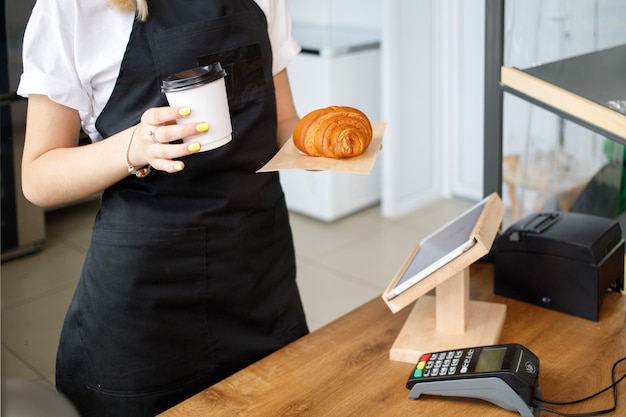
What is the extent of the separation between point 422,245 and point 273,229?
294mm

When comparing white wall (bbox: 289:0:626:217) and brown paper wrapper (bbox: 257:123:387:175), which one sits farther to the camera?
white wall (bbox: 289:0:626:217)

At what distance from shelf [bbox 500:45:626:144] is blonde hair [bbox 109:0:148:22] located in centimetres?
66

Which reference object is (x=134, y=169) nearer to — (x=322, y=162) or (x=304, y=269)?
(x=322, y=162)

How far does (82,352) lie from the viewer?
1399mm

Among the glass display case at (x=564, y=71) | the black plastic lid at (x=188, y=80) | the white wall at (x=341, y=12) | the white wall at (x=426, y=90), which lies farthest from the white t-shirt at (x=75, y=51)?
the white wall at (x=341, y=12)

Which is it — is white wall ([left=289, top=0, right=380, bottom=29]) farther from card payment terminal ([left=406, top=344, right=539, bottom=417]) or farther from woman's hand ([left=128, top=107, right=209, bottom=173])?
card payment terminal ([left=406, top=344, right=539, bottom=417])

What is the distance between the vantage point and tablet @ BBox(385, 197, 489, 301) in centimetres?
117

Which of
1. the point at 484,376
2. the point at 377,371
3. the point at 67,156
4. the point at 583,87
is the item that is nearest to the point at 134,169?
the point at 67,156

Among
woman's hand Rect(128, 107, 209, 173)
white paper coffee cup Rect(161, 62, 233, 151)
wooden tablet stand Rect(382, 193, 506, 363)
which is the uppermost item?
white paper coffee cup Rect(161, 62, 233, 151)

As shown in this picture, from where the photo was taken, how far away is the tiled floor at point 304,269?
291 centimetres

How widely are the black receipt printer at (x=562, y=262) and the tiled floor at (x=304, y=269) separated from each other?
1.54 m

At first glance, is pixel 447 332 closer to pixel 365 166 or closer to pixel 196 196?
pixel 365 166

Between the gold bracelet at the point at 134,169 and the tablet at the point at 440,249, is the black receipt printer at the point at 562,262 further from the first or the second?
the gold bracelet at the point at 134,169

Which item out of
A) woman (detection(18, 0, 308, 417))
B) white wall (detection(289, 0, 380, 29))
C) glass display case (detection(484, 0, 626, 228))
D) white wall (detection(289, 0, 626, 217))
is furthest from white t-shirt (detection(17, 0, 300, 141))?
→ white wall (detection(289, 0, 380, 29))
